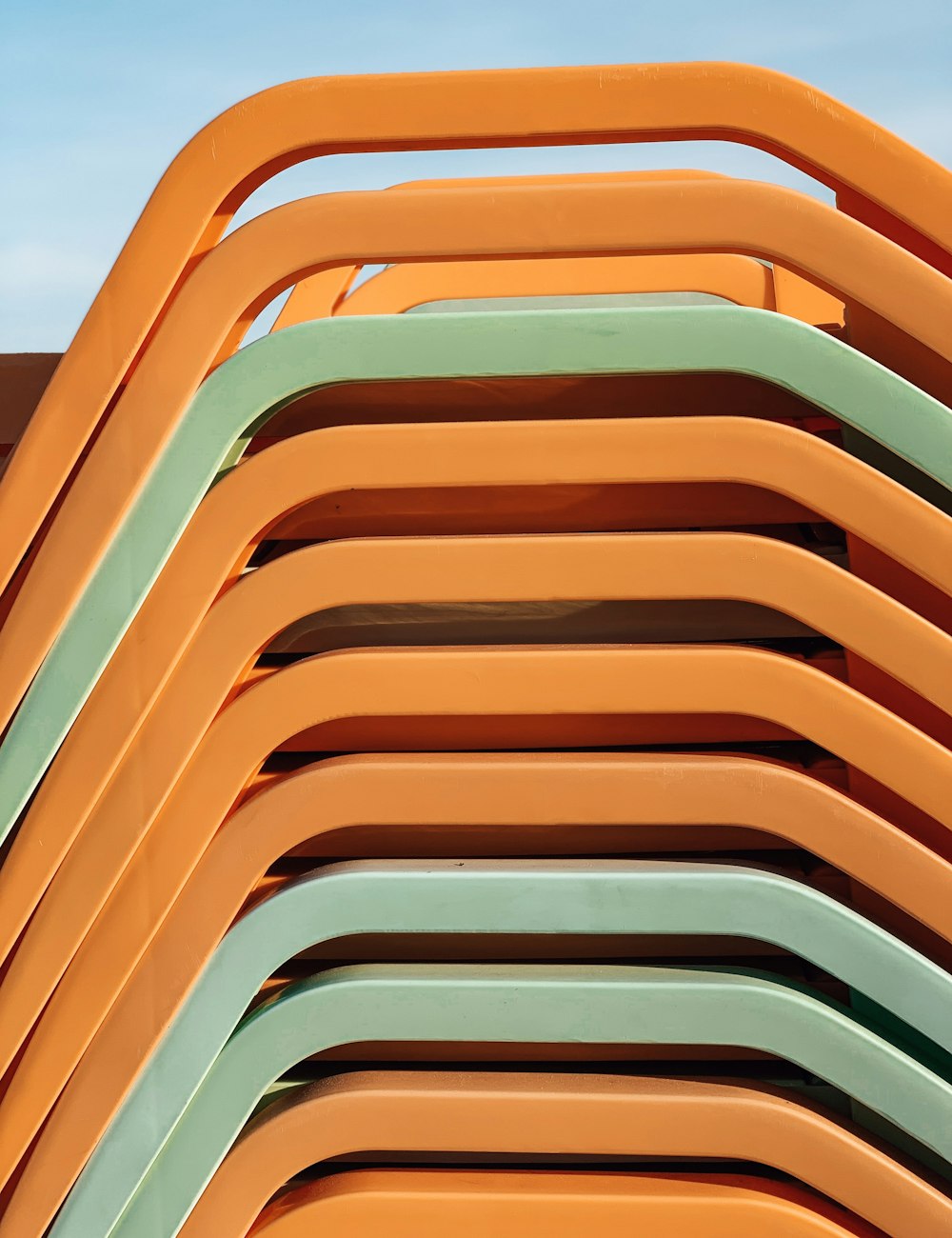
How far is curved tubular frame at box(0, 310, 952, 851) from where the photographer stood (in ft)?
2.53

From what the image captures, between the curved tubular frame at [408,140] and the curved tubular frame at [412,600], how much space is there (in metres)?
0.18

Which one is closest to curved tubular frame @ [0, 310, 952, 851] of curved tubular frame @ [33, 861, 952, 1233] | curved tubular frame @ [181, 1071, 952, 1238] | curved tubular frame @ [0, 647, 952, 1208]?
curved tubular frame @ [0, 647, 952, 1208]

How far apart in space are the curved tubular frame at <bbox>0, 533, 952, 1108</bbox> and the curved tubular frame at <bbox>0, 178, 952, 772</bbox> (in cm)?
9

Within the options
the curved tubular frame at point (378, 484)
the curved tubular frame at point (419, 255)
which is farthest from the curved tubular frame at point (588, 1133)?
the curved tubular frame at point (419, 255)

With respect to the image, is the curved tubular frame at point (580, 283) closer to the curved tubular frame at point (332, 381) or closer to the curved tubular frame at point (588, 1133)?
the curved tubular frame at point (332, 381)

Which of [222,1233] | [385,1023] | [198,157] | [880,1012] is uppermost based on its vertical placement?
[198,157]

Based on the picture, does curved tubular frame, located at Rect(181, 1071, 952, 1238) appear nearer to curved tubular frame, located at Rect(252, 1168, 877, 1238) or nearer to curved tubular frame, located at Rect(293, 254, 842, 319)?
curved tubular frame, located at Rect(252, 1168, 877, 1238)

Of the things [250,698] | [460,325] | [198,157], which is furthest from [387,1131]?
[198,157]

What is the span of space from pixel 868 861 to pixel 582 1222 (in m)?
0.34

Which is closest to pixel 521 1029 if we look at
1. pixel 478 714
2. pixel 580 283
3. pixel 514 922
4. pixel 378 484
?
pixel 514 922

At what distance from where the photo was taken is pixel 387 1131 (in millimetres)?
801

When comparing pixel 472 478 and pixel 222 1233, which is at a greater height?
pixel 472 478

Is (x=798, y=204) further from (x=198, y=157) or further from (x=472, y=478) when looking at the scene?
(x=198, y=157)

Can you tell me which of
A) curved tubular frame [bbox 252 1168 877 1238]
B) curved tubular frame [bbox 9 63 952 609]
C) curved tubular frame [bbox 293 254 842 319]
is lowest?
curved tubular frame [bbox 252 1168 877 1238]
